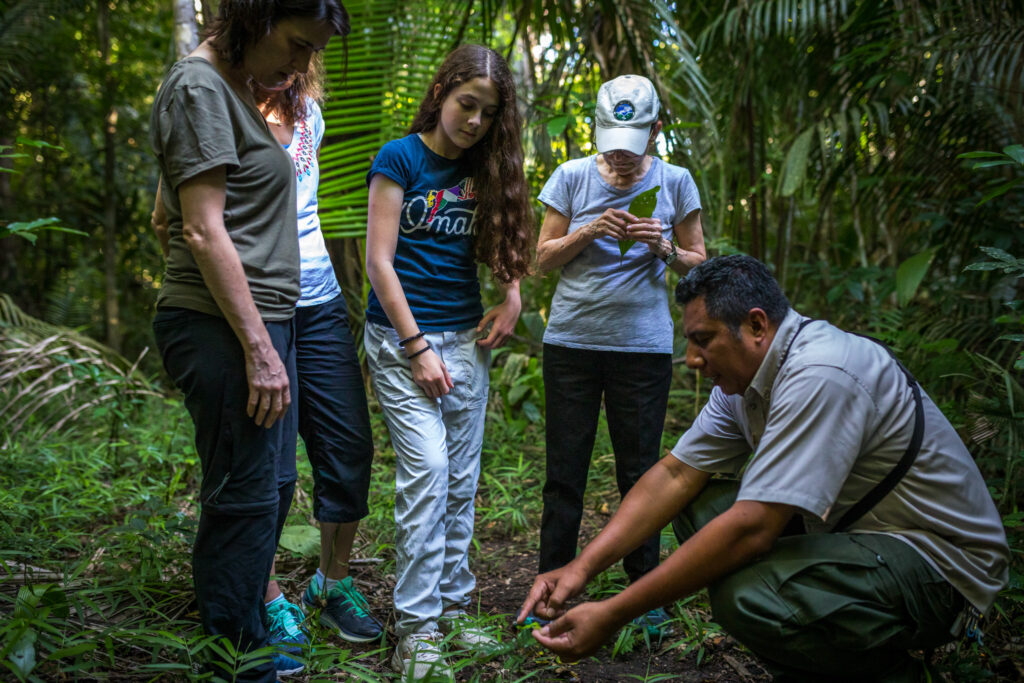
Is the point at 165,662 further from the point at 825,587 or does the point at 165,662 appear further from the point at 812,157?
the point at 812,157

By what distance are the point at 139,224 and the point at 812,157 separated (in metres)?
7.20

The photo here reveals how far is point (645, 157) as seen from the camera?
2.51 meters

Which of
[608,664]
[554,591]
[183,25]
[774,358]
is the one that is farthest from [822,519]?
[183,25]

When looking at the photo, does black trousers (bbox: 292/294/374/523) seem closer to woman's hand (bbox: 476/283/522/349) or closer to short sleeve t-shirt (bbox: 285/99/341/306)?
short sleeve t-shirt (bbox: 285/99/341/306)

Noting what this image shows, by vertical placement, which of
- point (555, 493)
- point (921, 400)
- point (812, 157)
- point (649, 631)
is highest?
point (812, 157)

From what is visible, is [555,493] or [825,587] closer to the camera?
[825,587]

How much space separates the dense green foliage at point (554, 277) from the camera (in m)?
2.30

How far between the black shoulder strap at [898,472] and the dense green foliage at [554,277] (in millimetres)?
597

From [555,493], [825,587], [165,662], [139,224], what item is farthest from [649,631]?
[139,224]

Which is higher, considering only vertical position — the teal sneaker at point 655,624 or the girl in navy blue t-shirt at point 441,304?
the girl in navy blue t-shirt at point 441,304

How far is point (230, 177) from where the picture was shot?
1628 millimetres

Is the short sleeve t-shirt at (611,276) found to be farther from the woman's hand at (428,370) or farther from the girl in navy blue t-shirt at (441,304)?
the woman's hand at (428,370)

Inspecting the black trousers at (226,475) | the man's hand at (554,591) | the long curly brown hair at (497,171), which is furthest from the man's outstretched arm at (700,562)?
the long curly brown hair at (497,171)

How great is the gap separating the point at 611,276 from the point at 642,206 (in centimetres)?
24
